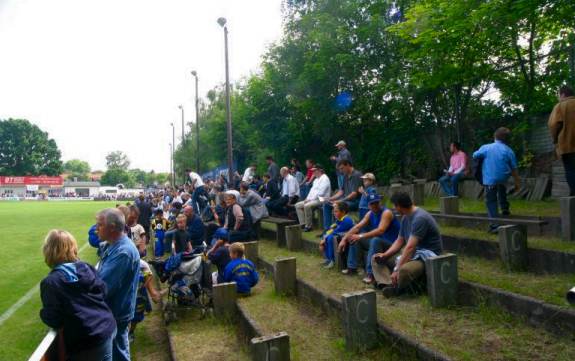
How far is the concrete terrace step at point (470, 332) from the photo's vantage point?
3150 millimetres

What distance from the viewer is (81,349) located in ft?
10.2

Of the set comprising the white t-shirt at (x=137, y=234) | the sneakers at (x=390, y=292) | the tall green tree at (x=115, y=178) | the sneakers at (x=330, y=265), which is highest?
the tall green tree at (x=115, y=178)

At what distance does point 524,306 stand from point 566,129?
296 centimetres

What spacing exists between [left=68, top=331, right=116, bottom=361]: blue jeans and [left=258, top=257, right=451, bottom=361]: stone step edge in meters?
2.29

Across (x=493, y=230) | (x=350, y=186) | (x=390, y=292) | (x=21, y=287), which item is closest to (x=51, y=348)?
(x=390, y=292)

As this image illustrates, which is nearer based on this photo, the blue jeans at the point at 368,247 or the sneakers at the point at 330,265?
the blue jeans at the point at 368,247

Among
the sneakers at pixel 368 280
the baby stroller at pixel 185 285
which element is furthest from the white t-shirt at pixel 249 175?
the sneakers at pixel 368 280

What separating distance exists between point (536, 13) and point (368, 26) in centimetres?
749

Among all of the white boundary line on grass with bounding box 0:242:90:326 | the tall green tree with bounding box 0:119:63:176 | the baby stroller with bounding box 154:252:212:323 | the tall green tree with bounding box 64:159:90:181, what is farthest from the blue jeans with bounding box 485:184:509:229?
the tall green tree with bounding box 64:159:90:181

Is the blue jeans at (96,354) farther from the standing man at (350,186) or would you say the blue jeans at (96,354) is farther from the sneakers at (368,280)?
the standing man at (350,186)

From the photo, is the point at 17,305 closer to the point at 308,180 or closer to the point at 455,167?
A: the point at 308,180

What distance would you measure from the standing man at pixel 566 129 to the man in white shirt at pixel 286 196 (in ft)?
21.8

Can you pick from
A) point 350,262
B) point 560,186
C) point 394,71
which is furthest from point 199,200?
point 560,186

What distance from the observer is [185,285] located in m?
6.38
